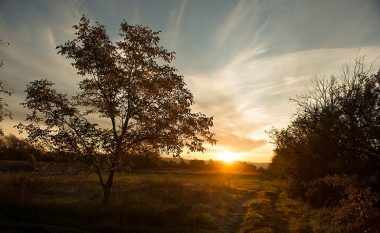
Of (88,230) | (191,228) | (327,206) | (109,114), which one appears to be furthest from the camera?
(327,206)

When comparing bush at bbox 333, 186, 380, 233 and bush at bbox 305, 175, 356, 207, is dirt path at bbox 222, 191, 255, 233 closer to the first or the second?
bush at bbox 305, 175, 356, 207

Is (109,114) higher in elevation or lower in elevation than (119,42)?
lower

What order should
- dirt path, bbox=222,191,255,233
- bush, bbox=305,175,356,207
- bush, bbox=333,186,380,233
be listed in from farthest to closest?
bush, bbox=305,175,356,207 < dirt path, bbox=222,191,255,233 < bush, bbox=333,186,380,233

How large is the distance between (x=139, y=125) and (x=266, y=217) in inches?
458

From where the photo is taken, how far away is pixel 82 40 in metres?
23.6

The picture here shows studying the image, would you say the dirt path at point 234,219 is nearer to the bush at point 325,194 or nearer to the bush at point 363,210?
the bush at point 325,194

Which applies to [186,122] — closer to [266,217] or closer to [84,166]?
[84,166]

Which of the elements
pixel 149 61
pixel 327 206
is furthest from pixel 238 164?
pixel 149 61

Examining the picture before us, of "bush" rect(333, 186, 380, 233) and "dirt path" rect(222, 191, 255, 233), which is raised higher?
"bush" rect(333, 186, 380, 233)

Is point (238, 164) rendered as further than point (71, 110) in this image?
Yes

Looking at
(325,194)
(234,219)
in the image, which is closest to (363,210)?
(234,219)

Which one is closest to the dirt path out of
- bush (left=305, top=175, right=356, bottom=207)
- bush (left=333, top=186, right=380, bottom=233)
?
bush (left=305, top=175, right=356, bottom=207)

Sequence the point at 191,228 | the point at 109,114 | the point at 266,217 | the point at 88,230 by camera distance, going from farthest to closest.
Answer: the point at 266,217
the point at 109,114
the point at 191,228
the point at 88,230

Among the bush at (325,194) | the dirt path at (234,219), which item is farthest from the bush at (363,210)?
the bush at (325,194)
